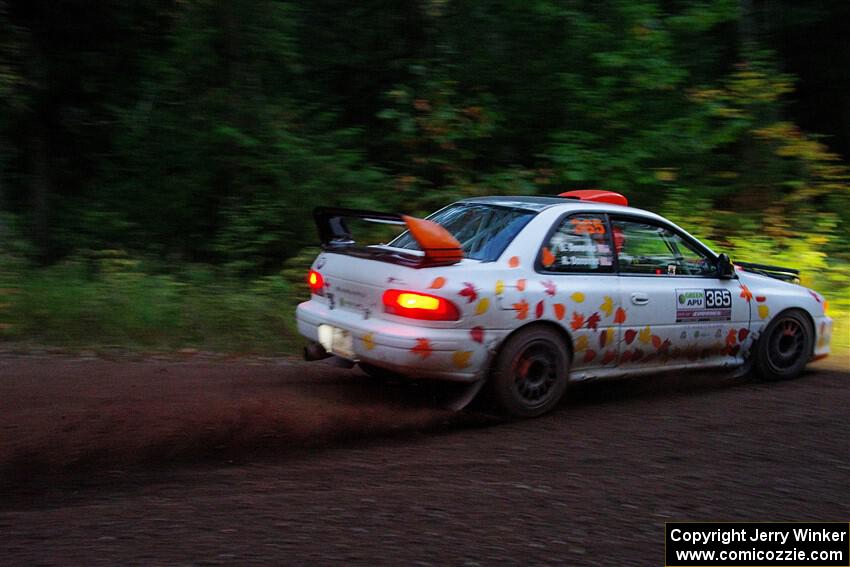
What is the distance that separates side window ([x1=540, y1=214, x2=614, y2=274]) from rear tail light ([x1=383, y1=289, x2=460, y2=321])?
0.89 meters

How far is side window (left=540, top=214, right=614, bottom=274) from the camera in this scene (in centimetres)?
642

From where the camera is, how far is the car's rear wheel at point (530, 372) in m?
6.13

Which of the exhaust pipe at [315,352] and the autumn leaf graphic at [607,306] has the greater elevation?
the autumn leaf graphic at [607,306]

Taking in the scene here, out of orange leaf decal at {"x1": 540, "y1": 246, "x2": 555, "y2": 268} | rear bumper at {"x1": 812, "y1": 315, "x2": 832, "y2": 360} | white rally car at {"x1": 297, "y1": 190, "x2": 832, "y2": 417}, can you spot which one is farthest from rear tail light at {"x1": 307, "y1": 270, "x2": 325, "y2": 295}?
rear bumper at {"x1": 812, "y1": 315, "x2": 832, "y2": 360}

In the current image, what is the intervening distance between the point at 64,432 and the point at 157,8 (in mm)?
9188

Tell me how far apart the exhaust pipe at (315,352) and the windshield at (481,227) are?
1052 mm

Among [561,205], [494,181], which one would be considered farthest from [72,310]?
[494,181]

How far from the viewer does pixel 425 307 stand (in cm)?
584

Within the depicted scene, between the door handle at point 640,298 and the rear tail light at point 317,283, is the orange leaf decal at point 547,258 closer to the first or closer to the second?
the door handle at point 640,298

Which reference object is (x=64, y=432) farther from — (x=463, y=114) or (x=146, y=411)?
(x=463, y=114)

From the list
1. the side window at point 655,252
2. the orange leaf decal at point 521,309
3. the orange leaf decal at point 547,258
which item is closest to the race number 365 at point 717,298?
the side window at point 655,252

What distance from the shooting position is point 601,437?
19.4 ft

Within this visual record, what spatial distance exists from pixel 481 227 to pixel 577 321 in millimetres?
1011

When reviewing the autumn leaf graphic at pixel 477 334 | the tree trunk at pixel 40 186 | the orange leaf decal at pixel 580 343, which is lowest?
the orange leaf decal at pixel 580 343
